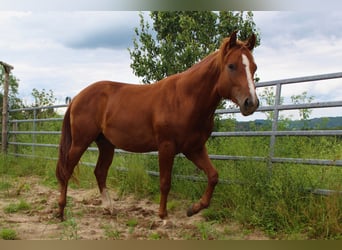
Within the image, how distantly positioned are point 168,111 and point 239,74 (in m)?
0.94

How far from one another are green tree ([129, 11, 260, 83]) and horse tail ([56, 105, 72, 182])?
3552 millimetres

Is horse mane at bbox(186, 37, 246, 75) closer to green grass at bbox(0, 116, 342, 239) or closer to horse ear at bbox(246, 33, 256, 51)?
horse ear at bbox(246, 33, 256, 51)

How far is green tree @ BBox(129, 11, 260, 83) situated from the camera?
7.91 meters

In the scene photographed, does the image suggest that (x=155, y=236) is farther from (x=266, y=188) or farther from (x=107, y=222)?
(x=266, y=188)

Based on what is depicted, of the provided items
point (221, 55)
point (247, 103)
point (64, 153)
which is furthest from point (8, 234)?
point (221, 55)

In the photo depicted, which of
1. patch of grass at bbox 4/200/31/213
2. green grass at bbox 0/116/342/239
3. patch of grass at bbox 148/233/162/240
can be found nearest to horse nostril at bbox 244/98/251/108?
green grass at bbox 0/116/342/239

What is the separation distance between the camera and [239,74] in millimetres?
3158

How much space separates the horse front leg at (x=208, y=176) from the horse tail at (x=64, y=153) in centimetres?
176

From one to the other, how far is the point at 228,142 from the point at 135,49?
4752 mm

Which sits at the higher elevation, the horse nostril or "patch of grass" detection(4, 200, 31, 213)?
the horse nostril

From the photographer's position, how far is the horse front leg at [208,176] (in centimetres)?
354

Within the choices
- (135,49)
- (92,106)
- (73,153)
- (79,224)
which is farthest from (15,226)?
(135,49)

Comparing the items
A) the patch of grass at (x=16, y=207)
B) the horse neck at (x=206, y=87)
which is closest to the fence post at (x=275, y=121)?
the horse neck at (x=206, y=87)

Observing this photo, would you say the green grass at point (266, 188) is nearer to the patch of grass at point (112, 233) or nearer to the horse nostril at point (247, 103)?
the patch of grass at point (112, 233)
